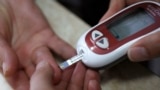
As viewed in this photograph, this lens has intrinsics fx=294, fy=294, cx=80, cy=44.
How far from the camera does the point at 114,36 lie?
0.56m

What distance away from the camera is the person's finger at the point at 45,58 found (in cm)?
56

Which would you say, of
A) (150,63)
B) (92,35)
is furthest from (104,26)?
(150,63)

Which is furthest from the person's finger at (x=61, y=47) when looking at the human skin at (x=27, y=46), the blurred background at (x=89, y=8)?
the blurred background at (x=89, y=8)

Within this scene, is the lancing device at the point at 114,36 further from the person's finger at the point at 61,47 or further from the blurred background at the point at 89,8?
the blurred background at the point at 89,8

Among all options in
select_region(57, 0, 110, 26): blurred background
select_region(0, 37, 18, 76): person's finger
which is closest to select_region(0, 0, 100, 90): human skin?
select_region(0, 37, 18, 76): person's finger

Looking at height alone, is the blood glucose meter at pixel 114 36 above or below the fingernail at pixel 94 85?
above

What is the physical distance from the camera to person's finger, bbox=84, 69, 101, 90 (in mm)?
551

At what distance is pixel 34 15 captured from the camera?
0.70 metres

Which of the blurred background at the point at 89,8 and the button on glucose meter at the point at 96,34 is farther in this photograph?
the blurred background at the point at 89,8

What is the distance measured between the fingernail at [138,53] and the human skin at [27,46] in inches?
3.4

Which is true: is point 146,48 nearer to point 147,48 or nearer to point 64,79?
point 147,48

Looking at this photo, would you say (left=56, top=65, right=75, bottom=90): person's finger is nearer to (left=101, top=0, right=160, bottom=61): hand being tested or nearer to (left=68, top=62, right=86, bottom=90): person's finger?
(left=68, top=62, right=86, bottom=90): person's finger

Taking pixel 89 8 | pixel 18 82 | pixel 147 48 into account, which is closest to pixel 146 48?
pixel 147 48

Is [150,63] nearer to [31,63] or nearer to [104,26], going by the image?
[104,26]
